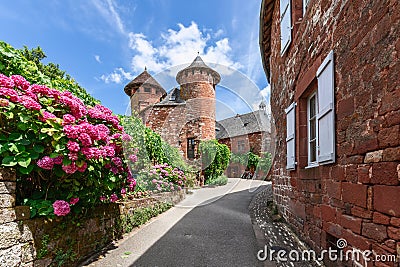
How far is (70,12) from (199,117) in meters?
10.1

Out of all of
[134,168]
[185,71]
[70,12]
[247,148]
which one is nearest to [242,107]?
[134,168]

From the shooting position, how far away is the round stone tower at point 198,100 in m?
15.1

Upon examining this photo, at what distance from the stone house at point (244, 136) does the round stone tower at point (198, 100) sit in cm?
623

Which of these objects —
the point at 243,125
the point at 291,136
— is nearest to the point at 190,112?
the point at 243,125

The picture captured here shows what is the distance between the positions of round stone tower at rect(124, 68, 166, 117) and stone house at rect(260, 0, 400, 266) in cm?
2012

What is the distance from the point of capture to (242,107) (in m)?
8.13

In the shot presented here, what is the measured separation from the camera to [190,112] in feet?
53.7

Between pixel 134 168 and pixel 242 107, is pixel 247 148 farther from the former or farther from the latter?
pixel 134 168

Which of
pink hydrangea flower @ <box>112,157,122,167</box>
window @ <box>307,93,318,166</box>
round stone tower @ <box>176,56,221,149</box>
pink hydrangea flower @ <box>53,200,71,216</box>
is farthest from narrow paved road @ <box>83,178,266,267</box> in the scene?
round stone tower @ <box>176,56,221,149</box>

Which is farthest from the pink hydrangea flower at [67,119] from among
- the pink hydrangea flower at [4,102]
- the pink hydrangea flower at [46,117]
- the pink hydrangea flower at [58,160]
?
the pink hydrangea flower at [4,102]

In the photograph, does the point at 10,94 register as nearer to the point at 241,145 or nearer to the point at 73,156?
the point at 73,156

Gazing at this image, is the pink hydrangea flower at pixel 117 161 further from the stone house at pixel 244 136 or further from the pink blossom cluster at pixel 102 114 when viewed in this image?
the stone house at pixel 244 136

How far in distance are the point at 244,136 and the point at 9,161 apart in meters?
22.4

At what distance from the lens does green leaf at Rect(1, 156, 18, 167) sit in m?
1.98
